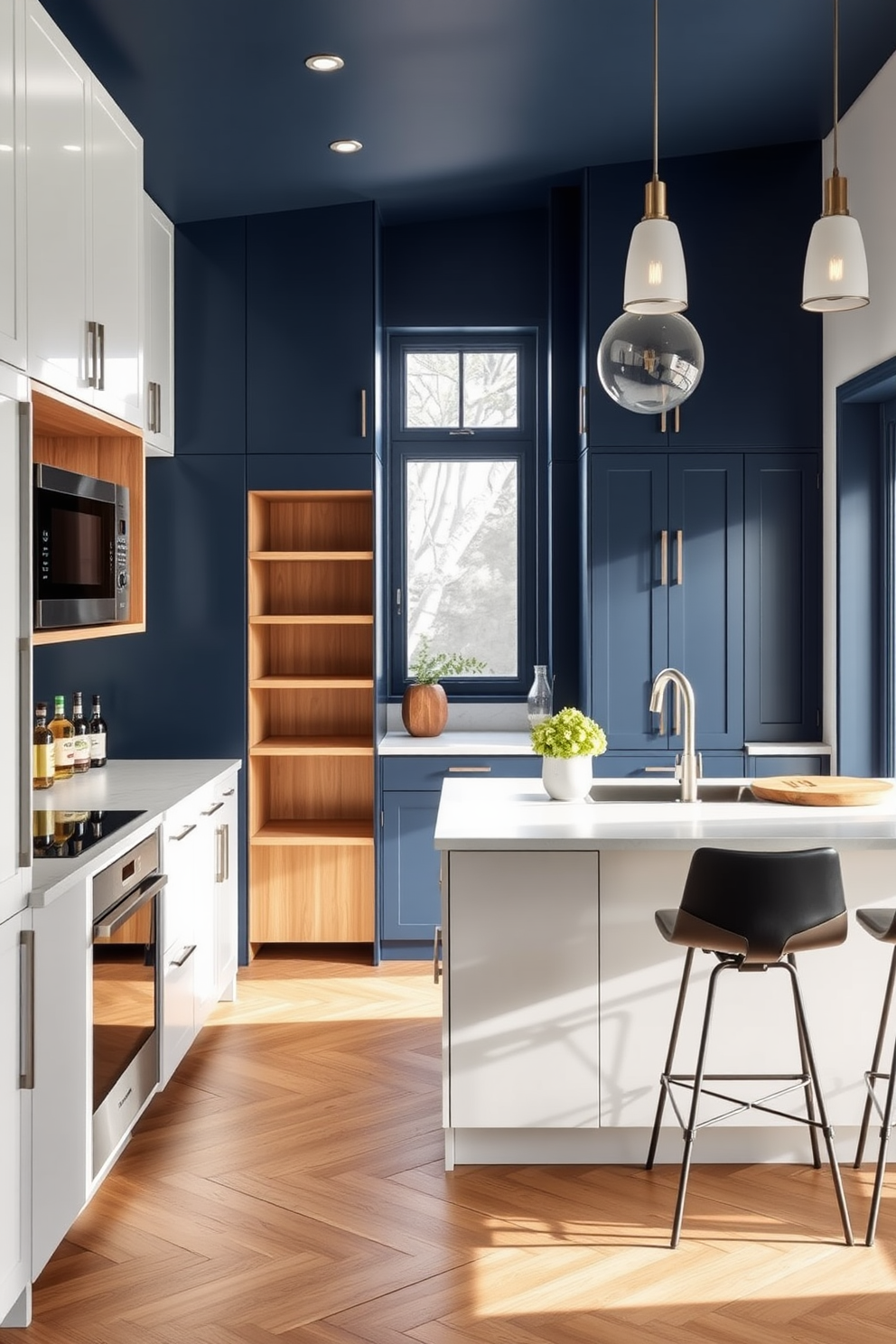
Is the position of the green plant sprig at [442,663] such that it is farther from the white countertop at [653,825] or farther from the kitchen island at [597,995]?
the kitchen island at [597,995]

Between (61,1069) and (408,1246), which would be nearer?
(61,1069)

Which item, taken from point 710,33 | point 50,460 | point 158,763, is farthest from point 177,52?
point 158,763

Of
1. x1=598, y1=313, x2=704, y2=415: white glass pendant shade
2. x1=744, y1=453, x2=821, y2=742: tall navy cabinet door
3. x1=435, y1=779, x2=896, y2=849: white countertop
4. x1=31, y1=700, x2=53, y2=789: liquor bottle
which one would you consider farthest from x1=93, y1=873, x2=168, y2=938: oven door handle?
x1=744, y1=453, x2=821, y2=742: tall navy cabinet door

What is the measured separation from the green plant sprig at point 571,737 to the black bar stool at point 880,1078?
0.83 metres

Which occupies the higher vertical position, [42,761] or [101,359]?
[101,359]

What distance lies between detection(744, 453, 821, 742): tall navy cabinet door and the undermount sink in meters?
1.20

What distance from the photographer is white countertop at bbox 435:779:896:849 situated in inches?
113

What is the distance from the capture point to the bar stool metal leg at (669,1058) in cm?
285

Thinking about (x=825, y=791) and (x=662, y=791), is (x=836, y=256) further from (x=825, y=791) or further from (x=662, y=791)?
(x=662, y=791)

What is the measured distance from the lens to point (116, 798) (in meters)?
3.60

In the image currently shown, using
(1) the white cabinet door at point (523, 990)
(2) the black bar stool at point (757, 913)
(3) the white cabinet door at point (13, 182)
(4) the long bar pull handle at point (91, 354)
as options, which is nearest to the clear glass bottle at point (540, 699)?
(1) the white cabinet door at point (523, 990)

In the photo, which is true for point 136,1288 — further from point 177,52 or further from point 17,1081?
point 177,52

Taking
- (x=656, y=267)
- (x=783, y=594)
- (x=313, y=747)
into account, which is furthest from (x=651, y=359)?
(x=313, y=747)

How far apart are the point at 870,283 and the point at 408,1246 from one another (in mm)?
3407
